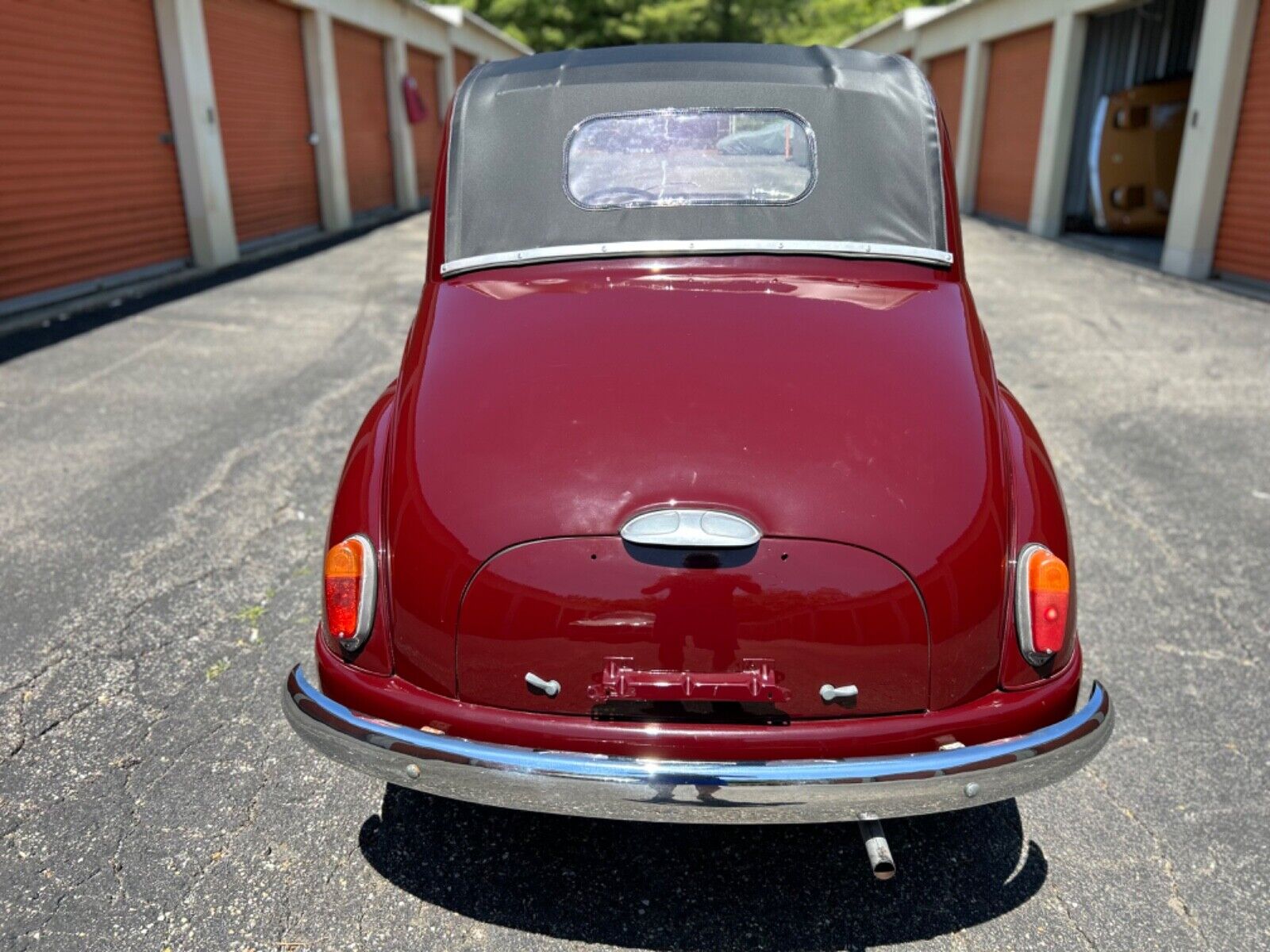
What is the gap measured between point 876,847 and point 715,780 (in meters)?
0.39

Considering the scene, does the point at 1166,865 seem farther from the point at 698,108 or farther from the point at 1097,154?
the point at 1097,154

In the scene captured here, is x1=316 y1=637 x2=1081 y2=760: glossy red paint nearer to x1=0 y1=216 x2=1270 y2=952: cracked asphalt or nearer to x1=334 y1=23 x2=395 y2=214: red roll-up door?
x1=0 y1=216 x2=1270 y2=952: cracked asphalt

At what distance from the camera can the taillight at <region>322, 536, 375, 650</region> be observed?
2215 mm

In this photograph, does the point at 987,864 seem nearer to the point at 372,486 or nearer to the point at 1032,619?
the point at 1032,619

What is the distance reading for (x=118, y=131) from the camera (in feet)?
32.1

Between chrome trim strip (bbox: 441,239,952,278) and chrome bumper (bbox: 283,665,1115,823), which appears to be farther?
chrome trim strip (bbox: 441,239,952,278)

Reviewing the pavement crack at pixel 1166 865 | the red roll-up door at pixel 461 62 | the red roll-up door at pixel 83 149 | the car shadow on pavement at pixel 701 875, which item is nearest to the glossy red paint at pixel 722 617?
the car shadow on pavement at pixel 701 875

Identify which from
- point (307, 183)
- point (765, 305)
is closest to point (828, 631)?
point (765, 305)

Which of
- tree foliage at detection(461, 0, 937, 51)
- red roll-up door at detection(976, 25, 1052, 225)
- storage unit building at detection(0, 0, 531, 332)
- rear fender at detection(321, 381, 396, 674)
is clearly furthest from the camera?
tree foliage at detection(461, 0, 937, 51)

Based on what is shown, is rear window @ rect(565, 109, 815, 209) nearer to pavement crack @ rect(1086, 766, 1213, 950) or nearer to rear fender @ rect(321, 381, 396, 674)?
rear fender @ rect(321, 381, 396, 674)

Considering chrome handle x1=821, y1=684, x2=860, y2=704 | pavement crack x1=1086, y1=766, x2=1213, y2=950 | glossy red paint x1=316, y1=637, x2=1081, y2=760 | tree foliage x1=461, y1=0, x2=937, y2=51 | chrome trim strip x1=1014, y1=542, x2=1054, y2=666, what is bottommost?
pavement crack x1=1086, y1=766, x2=1213, y2=950

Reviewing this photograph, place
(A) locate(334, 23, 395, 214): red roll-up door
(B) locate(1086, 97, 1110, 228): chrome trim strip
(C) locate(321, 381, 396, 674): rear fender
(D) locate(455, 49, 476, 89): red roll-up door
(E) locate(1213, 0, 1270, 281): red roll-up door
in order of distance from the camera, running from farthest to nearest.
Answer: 1. (D) locate(455, 49, 476, 89): red roll-up door
2. (A) locate(334, 23, 395, 214): red roll-up door
3. (B) locate(1086, 97, 1110, 228): chrome trim strip
4. (E) locate(1213, 0, 1270, 281): red roll-up door
5. (C) locate(321, 381, 396, 674): rear fender

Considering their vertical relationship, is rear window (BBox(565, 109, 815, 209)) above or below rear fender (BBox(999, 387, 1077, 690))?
above

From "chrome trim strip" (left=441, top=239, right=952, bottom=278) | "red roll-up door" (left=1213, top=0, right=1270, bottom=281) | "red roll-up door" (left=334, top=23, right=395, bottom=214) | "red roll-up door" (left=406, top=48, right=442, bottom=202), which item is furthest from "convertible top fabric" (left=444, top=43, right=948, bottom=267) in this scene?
"red roll-up door" (left=406, top=48, right=442, bottom=202)
